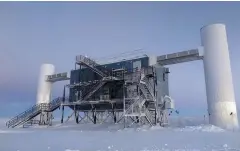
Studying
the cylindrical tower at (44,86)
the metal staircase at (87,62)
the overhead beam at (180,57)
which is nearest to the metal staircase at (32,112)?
the cylindrical tower at (44,86)

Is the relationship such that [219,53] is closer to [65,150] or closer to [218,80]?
[218,80]

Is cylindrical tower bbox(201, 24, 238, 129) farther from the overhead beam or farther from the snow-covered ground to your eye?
the snow-covered ground

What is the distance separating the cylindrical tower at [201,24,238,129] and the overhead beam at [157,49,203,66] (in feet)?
3.57

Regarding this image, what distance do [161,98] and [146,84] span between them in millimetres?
3230

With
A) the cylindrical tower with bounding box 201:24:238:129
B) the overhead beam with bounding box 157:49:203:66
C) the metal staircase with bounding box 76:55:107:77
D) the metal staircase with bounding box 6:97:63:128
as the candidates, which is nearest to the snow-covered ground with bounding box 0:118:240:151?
the cylindrical tower with bounding box 201:24:238:129

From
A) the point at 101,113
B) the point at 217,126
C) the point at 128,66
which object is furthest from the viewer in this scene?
the point at 101,113

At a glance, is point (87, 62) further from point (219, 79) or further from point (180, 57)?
point (219, 79)

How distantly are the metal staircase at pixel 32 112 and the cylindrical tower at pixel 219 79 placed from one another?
2191 centimetres

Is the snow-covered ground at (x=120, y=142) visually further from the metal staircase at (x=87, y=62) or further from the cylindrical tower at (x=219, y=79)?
the metal staircase at (x=87, y=62)

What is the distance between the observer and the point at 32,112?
33781 millimetres

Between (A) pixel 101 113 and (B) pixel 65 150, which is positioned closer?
(B) pixel 65 150

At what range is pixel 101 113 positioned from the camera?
117 ft

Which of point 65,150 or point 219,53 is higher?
point 219,53

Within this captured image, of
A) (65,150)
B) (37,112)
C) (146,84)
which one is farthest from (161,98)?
(65,150)
